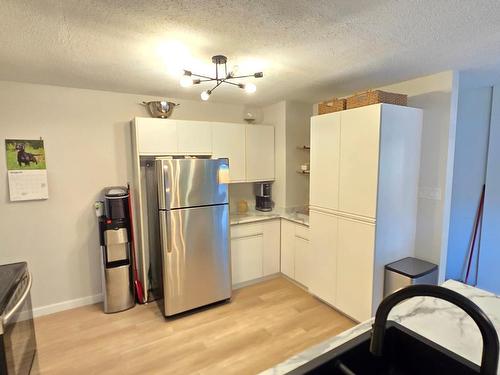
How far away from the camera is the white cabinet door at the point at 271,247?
338 centimetres

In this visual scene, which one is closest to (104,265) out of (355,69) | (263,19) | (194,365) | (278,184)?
(194,365)

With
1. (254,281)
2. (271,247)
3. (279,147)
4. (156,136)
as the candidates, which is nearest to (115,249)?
(156,136)

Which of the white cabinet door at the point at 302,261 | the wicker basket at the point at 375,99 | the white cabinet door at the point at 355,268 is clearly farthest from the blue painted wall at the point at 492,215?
the white cabinet door at the point at 302,261

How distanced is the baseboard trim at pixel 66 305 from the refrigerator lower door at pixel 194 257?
94cm

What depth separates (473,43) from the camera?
1.73 meters

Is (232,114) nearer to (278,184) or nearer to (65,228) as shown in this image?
(278,184)

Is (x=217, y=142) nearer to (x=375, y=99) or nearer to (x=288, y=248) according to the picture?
(x=288, y=248)

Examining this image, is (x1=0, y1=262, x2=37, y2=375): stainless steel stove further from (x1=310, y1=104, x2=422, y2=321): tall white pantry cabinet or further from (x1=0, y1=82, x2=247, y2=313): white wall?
(x1=310, y1=104, x2=422, y2=321): tall white pantry cabinet

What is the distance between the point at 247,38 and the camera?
1.66 m

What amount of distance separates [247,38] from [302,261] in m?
2.40

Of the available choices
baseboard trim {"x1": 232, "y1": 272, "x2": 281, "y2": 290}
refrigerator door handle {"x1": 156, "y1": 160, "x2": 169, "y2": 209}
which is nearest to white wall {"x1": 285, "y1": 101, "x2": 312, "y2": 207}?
baseboard trim {"x1": 232, "y1": 272, "x2": 281, "y2": 290}

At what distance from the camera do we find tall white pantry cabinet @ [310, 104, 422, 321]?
223 cm

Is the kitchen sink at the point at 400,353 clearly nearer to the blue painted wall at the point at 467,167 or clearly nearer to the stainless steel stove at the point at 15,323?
the stainless steel stove at the point at 15,323

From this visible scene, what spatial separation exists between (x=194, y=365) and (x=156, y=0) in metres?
2.36
